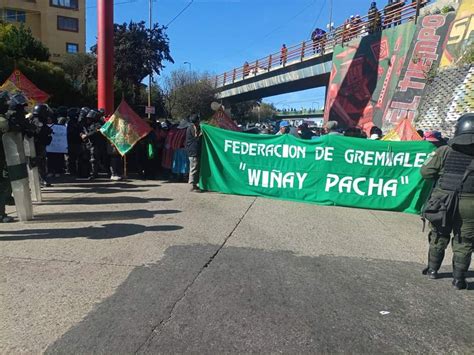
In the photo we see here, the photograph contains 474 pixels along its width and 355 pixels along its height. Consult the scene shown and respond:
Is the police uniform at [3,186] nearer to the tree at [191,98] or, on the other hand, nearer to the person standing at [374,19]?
the person standing at [374,19]

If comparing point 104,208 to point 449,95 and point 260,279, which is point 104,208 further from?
point 449,95

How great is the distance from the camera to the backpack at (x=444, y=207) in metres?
4.58

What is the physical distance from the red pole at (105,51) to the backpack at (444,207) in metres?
12.5

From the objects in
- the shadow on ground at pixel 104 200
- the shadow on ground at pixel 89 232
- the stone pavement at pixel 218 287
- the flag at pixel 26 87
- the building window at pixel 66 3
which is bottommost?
the shadow on ground at pixel 104 200

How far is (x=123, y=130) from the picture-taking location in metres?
10.9

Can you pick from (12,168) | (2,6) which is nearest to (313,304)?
(12,168)

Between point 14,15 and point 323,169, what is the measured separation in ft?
187

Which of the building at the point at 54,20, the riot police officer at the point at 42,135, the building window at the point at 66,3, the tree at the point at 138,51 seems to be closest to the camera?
the riot police officer at the point at 42,135

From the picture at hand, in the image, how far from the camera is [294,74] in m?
33.3

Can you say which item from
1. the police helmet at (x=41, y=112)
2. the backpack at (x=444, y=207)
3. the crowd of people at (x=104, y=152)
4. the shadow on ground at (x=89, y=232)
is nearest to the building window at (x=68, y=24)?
the crowd of people at (x=104, y=152)

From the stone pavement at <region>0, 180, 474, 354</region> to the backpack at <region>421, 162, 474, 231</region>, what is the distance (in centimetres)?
76

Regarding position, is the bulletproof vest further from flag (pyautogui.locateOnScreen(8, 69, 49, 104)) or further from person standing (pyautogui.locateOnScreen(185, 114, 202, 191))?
flag (pyautogui.locateOnScreen(8, 69, 49, 104))

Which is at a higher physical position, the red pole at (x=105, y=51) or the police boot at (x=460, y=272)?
the red pole at (x=105, y=51)

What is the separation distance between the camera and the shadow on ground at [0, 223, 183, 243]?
585 cm
